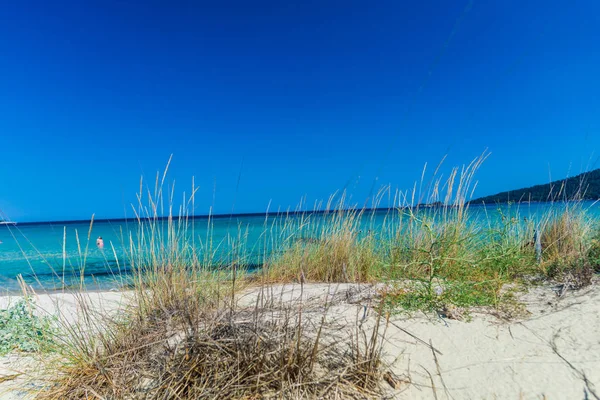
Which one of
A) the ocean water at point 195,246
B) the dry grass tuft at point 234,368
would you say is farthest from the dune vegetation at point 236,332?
the ocean water at point 195,246

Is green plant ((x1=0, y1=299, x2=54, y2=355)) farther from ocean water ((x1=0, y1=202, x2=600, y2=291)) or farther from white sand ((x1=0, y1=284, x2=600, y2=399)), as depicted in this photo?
ocean water ((x1=0, y1=202, x2=600, y2=291))

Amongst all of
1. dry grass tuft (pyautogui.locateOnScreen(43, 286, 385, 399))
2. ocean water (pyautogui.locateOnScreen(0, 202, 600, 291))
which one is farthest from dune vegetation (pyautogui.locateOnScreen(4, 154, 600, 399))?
ocean water (pyautogui.locateOnScreen(0, 202, 600, 291))

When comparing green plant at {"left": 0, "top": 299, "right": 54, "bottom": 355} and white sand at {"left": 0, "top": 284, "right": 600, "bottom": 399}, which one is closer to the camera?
white sand at {"left": 0, "top": 284, "right": 600, "bottom": 399}

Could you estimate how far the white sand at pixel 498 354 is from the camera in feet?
4.57

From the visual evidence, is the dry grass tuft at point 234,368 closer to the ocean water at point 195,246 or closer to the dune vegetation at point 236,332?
the dune vegetation at point 236,332

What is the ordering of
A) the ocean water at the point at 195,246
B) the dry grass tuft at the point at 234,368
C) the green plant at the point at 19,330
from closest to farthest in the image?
the dry grass tuft at the point at 234,368
the green plant at the point at 19,330
the ocean water at the point at 195,246

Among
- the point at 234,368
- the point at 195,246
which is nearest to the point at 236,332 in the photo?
the point at 234,368

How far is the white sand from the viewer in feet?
4.57

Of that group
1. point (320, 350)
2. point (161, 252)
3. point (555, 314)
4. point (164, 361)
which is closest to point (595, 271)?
point (555, 314)

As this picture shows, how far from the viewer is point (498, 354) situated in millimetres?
1618

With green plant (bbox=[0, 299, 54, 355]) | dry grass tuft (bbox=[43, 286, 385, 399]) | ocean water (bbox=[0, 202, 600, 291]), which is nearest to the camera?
dry grass tuft (bbox=[43, 286, 385, 399])

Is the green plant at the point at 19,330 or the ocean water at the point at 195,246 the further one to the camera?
the ocean water at the point at 195,246

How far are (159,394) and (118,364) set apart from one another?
0.39 metres

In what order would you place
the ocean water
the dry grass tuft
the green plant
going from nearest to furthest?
1. the dry grass tuft
2. the green plant
3. the ocean water
